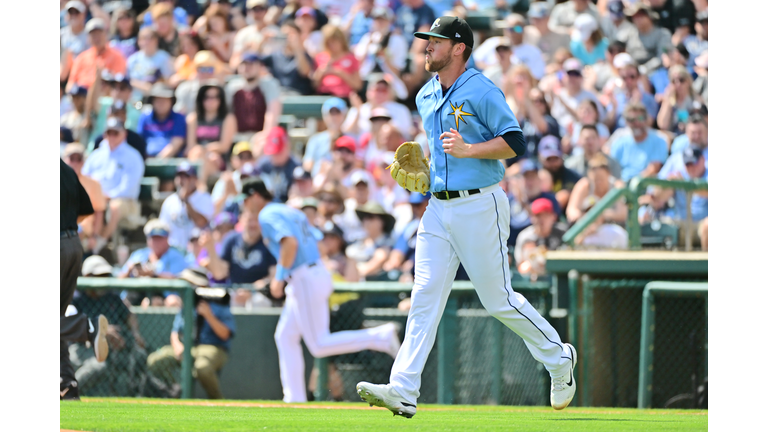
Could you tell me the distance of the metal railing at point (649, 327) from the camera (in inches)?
294

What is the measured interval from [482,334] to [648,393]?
4.14ft

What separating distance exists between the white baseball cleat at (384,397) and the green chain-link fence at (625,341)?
336cm

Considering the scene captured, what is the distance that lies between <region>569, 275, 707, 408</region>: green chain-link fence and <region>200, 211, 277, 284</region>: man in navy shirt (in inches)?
101

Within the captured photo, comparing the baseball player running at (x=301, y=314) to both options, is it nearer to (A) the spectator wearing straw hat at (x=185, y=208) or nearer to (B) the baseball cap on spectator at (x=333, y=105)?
(A) the spectator wearing straw hat at (x=185, y=208)

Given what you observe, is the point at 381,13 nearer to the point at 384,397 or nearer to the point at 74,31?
the point at 74,31

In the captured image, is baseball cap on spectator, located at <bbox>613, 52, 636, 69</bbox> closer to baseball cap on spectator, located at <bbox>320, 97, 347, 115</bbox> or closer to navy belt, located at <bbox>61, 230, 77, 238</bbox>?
baseball cap on spectator, located at <bbox>320, 97, 347, 115</bbox>

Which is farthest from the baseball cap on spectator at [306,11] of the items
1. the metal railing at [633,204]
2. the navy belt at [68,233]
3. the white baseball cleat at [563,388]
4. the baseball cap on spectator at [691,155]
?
the white baseball cleat at [563,388]

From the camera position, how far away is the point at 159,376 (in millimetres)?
8023

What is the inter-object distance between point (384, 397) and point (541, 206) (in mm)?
4082

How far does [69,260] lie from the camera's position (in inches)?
235

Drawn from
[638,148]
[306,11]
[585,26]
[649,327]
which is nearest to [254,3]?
[306,11]
